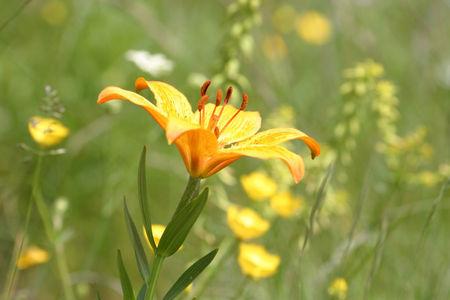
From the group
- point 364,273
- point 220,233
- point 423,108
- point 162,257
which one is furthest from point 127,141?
point 162,257

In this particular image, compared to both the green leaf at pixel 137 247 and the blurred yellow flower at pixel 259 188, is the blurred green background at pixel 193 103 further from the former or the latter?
the green leaf at pixel 137 247

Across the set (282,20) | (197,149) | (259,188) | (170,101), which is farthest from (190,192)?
(282,20)

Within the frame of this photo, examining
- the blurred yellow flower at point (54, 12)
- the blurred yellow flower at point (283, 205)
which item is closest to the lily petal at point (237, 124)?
the blurred yellow flower at point (283, 205)

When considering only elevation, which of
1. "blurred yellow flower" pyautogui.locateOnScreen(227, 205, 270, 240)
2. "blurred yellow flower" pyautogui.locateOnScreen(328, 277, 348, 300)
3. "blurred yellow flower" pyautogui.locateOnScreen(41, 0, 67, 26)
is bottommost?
"blurred yellow flower" pyautogui.locateOnScreen(328, 277, 348, 300)

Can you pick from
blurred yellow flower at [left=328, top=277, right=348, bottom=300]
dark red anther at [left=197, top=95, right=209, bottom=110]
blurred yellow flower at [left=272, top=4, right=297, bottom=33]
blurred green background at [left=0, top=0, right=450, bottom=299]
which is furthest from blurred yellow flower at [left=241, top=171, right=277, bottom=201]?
blurred yellow flower at [left=272, top=4, right=297, bottom=33]

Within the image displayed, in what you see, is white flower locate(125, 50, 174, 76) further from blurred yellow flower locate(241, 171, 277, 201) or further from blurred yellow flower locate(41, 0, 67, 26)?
blurred yellow flower locate(41, 0, 67, 26)

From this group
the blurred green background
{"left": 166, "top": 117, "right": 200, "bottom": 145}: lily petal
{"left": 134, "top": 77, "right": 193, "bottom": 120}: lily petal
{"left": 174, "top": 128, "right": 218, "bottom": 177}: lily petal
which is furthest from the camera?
the blurred green background

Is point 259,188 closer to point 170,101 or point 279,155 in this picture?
point 170,101
